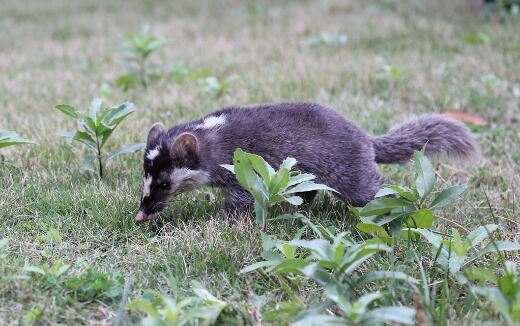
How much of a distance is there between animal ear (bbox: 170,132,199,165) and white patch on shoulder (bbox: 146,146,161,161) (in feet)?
0.33

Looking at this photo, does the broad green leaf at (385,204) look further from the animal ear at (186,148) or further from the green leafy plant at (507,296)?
the animal ear at (186,148)

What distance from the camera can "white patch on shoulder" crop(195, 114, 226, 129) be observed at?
446 cm

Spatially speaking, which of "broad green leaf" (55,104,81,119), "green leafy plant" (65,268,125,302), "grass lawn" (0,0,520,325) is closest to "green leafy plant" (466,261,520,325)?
"grass lawn" (0,0,520,325)

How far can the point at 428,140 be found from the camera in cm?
459

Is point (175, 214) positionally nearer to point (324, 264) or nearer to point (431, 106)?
point (324, 264)

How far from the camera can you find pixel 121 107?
4.51 metres

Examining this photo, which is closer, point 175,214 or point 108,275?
point 108,275

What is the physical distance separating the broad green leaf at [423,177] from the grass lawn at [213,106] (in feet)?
1.03

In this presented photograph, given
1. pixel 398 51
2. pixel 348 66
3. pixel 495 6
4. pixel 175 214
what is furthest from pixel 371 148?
pixel 495 6

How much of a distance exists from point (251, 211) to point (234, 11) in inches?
321

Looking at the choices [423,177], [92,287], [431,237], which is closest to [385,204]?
[423,177]

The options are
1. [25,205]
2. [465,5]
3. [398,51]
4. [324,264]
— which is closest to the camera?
[324,264]

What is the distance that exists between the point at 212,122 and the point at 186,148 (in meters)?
0.39

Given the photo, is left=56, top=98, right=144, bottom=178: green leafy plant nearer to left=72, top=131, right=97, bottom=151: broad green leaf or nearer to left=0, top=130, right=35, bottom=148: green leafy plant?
left=72, top=131, right=97, bottom=151: broad green leaf
